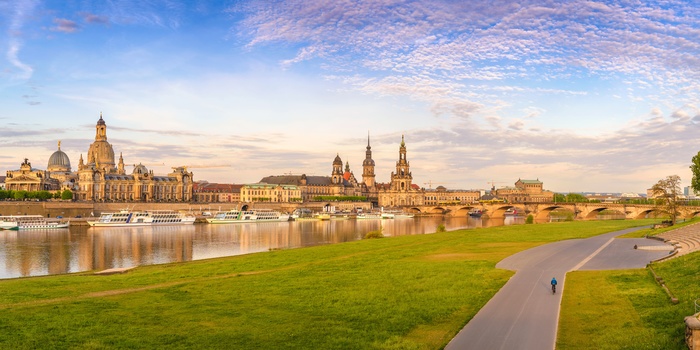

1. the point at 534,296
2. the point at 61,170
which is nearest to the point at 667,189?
the point at 534,296

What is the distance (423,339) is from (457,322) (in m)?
2.64

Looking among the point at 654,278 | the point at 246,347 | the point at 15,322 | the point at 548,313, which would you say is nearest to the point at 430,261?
the point at 654,278

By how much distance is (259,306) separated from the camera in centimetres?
2412

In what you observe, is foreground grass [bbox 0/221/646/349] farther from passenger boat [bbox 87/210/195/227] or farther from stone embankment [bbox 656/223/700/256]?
passenger boat [bbox 87/210/195/227]

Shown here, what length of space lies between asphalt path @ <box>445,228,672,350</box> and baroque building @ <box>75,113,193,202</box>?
483 ft

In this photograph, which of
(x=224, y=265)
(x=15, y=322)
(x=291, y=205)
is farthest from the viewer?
(x=291, y=205)

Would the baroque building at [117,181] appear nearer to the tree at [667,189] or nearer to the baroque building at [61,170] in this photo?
the baroque building at [61,170]

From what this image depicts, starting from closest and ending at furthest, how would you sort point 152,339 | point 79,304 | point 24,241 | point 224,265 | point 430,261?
Result: 1. point 152,339
2. point 79,304
3. point 430,261
4. point 224,265
5. point 24,241

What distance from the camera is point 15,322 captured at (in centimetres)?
2059

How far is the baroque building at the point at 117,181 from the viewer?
169m

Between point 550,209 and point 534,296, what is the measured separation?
131 m

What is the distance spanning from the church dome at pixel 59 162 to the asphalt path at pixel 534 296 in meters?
182

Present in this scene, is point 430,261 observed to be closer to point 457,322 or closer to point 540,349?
point 457,322

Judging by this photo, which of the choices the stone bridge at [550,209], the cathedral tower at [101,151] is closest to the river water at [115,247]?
the stone bridge at [550,209]
